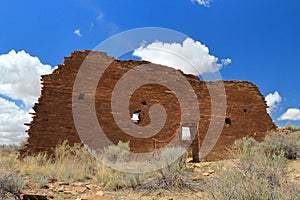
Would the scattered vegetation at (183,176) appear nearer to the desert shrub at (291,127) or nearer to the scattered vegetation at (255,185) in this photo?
the scattered vegetation at (255,185)

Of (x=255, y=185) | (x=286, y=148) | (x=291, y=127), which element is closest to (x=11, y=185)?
(x=255, y=185)

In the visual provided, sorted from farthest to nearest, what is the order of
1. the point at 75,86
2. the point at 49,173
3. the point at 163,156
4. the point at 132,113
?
the point at 132,113 → the point at 75,86 → the point at 49,173 → the point at 163,156

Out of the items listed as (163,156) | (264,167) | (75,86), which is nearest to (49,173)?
(163,156)

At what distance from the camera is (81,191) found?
5.39 meters

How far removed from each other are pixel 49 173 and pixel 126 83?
5.86m

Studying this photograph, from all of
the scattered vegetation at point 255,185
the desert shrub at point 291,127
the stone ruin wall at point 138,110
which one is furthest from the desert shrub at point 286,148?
the desert shrub at point 291,127

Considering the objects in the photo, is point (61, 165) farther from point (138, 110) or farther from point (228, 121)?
point (228, 121)

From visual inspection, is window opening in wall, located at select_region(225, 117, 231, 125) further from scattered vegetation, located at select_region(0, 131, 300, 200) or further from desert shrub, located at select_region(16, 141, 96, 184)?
desert shrub, located at select_region(16, 141, 96, 184)

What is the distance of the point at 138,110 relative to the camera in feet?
38.7

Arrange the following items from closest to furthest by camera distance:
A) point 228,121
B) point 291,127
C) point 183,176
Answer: point 183,176 → point 228,121 → point 291,127

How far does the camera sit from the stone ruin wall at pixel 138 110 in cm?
1016

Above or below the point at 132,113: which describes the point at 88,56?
above

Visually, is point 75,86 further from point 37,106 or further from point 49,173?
point 49,173

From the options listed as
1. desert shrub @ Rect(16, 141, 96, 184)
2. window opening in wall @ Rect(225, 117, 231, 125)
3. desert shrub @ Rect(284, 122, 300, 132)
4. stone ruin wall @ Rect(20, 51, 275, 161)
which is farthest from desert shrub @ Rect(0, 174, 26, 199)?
desert shrub @ Rect(284, 122, 300, 132)
